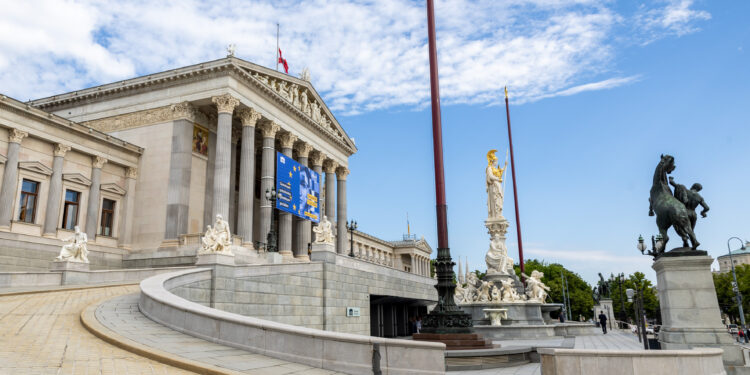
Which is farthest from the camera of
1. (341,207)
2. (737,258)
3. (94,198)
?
(737,258)

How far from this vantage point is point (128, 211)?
3603 centimetres

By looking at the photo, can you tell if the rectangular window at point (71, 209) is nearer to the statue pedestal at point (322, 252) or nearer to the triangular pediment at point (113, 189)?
the triangular pediment at point (113, 189)

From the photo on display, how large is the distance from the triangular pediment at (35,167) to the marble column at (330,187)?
2338cm

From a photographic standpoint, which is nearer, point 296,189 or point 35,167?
point 35,167

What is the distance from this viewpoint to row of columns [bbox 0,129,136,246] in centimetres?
2900

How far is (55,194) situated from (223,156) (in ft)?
34.4

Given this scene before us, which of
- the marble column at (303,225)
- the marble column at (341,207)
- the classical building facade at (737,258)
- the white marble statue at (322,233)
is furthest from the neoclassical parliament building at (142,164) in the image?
the classical building facade at (737,258)

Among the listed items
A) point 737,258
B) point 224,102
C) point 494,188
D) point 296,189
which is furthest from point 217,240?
point 737,258

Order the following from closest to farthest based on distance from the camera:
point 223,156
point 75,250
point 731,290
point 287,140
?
point 75,250 → point 223,156 → point 287,140 → point 731,290

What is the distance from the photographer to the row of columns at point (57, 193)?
2900cm

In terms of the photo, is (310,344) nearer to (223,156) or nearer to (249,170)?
(223,156)

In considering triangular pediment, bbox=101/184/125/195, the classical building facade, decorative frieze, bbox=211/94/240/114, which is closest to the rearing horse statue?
decorative frieze, bbox=211/94/240/114

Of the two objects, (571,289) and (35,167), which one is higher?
(35,167)

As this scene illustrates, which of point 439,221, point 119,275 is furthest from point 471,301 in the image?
point 119,275
